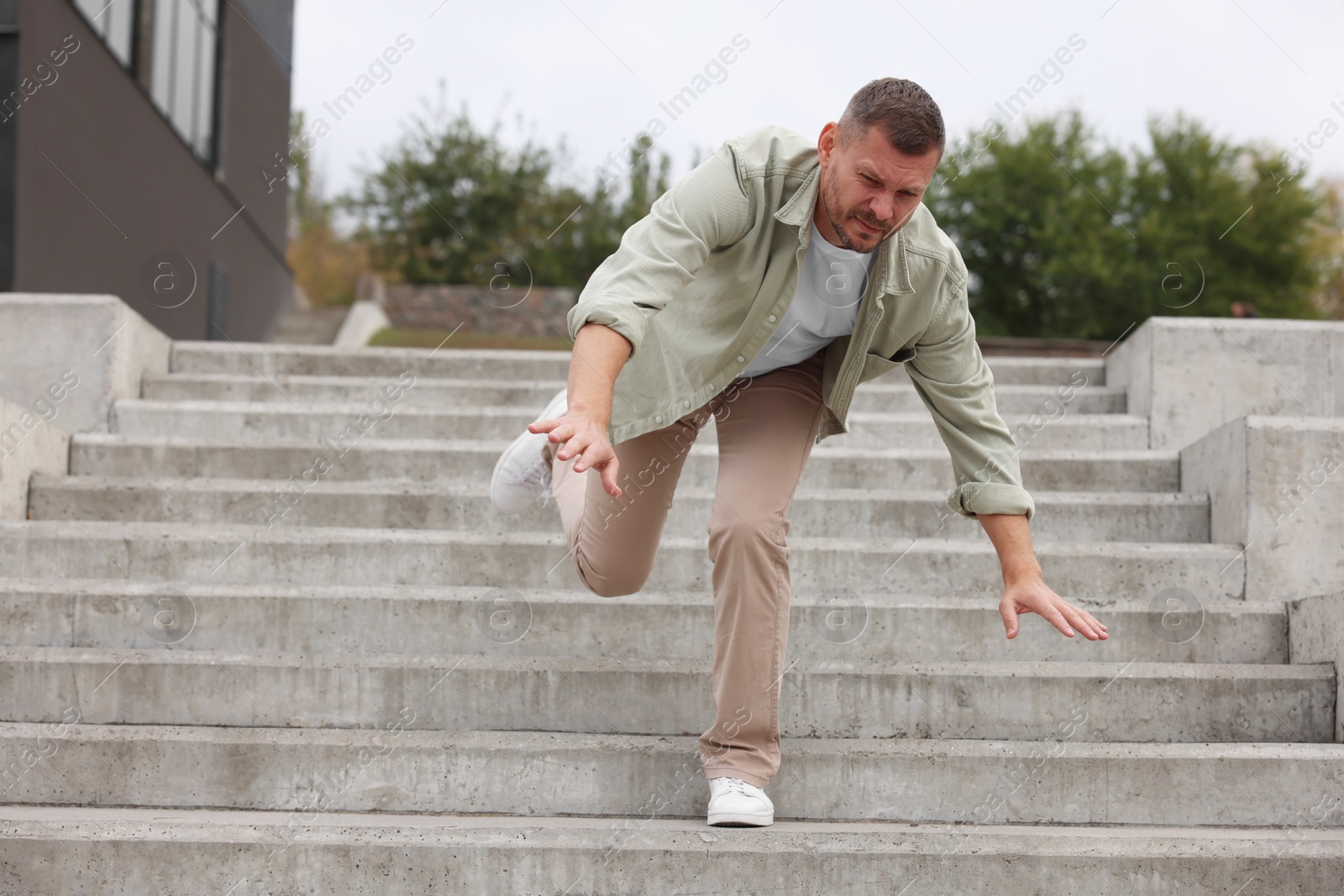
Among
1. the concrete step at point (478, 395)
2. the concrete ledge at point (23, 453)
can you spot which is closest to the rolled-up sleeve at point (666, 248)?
the concrete ledge at point (23, 453)

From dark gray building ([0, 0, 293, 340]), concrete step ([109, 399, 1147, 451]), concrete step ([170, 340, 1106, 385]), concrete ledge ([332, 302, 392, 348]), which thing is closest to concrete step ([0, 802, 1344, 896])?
concrete step ([109, 399, 1147, 451])

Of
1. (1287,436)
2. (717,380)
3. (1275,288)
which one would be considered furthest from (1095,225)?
(717,380)

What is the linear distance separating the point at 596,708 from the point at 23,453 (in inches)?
93.8

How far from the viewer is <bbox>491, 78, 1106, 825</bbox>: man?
2303 mm

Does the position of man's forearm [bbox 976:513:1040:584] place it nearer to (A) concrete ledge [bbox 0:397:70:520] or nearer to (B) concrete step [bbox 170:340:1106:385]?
(B) concrete step [bbox 170:340:1106:385]

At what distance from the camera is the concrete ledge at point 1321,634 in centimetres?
302

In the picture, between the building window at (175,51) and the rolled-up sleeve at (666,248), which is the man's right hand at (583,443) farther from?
the building window at (175,51)

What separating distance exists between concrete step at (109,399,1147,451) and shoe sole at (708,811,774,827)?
2424 millimetres

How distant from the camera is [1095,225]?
20484 millimetres

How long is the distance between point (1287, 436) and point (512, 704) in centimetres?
261

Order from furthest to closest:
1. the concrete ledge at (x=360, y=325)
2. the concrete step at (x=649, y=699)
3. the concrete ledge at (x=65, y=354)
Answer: the concrete ledge at (x=360, y=325)
the concrete ledge at (x=65, y=354)
the concrete step at (x=649, y=699)

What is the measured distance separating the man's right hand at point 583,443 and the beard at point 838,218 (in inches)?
32.1

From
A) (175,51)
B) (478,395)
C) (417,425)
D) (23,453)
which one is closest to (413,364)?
(478,395)

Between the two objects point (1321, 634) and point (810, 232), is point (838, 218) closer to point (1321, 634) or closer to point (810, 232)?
point (810, 232)
